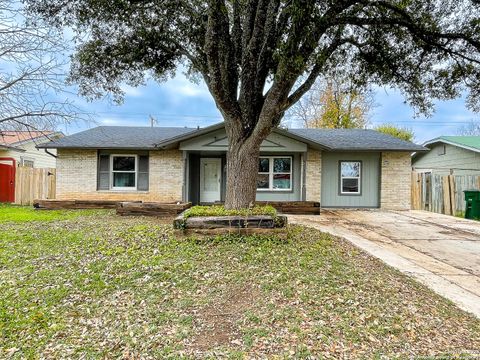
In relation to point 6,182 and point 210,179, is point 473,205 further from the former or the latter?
point 6,182

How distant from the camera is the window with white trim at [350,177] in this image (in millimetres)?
13452

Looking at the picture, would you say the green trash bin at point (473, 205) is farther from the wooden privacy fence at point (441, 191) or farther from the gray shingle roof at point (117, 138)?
the gray shingle roof at point (117, 138)

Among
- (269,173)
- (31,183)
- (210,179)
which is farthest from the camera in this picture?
(210,179)

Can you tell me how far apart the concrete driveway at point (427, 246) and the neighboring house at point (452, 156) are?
5868 mm

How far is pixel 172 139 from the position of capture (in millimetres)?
11961

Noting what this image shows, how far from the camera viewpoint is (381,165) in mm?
13227

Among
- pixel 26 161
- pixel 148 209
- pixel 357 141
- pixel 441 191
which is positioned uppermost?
pixel 357 141

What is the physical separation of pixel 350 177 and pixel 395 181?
1.92 metres

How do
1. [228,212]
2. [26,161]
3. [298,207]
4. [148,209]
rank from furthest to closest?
1. [26,161]
2. [298,207]
3. [148,209]
4. [228,212]

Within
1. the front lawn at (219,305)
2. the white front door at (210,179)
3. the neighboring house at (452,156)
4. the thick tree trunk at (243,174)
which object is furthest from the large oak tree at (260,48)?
the neighboring house at (452,156)

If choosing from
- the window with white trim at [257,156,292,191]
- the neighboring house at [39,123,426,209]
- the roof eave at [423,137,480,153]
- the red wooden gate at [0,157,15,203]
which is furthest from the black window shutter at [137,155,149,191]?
the roof eave at [423,137,480,153]

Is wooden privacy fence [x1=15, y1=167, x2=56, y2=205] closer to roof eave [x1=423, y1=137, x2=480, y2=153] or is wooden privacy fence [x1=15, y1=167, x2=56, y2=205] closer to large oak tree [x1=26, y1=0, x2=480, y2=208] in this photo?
large oak tree [x1=26, y1=0, x2=480, y2=208]

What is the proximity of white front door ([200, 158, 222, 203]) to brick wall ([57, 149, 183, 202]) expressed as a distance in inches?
57.5

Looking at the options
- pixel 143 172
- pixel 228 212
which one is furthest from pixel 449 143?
pixel 143 172
